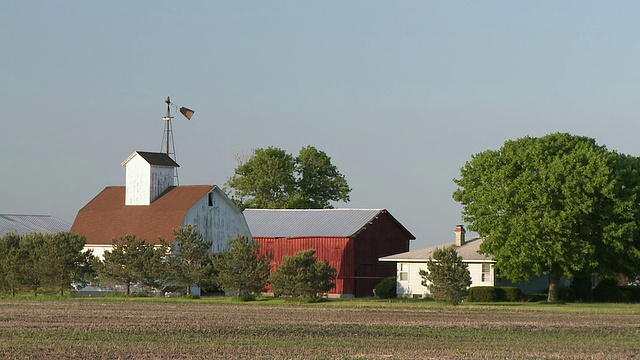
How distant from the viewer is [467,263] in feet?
245

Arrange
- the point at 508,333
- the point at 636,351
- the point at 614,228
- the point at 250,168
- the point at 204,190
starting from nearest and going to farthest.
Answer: the point at 636,351, the point at 508,333, the point at 614,228, the point at 204,190, the point at 250,168

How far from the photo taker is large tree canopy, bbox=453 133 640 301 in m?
66.6

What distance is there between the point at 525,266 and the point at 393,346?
1542 inches

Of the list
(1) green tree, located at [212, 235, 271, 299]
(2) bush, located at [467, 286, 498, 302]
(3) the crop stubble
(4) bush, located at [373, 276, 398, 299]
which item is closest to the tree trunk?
(2) bush, located at [467, 286, 498, 302]

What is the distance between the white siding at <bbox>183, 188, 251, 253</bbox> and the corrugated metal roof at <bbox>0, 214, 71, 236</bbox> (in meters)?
20.2

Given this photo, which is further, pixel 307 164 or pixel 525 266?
pixel 307 164

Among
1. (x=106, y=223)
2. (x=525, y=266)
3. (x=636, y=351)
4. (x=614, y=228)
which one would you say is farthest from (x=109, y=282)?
(x=636, y=351)

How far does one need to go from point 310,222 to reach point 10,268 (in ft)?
87.7

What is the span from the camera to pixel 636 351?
3009 cm

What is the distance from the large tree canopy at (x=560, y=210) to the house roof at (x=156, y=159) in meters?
25.0

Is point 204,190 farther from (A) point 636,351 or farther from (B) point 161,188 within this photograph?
(A) point 636,351

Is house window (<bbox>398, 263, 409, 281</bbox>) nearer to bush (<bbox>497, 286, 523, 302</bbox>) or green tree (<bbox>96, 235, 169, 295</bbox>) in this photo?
bush (<bbox>497, 286, 523, 302</bbox>)

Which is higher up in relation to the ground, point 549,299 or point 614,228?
point 614,228

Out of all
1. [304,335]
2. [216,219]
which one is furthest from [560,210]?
[304,335]
